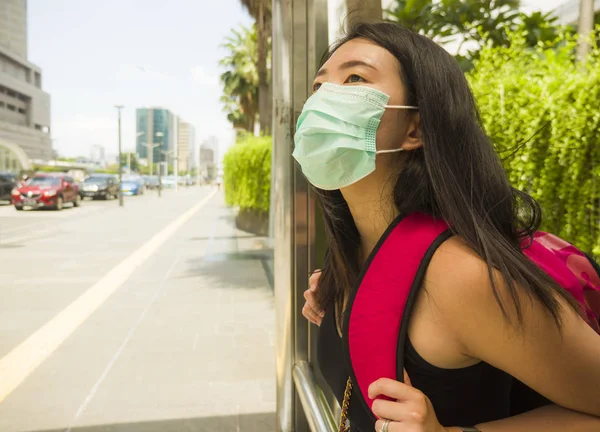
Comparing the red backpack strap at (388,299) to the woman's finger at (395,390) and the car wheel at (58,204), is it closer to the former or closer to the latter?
the woman's finger at (395,390)

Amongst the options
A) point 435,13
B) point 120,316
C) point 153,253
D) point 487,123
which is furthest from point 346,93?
point 153,253

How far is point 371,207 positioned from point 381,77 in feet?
1.04

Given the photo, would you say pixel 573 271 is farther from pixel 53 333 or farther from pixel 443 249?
pixel 53 333

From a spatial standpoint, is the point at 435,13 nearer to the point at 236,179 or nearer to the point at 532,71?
the point at 532,71

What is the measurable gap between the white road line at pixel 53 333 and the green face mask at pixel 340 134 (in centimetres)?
326

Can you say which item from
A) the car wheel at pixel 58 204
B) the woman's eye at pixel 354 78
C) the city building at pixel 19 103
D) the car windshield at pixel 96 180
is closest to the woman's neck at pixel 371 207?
the woman's eye at pixel 354 78

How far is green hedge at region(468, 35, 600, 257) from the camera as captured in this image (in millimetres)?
2822

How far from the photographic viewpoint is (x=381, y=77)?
120cm

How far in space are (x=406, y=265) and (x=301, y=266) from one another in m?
1.45

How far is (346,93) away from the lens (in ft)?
4.05

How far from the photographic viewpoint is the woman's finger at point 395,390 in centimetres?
92

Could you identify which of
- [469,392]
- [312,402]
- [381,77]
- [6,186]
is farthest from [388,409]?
[6,186]

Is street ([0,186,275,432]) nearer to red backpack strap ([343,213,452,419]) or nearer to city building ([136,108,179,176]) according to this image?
red backpack strap ([343,213,452,419])

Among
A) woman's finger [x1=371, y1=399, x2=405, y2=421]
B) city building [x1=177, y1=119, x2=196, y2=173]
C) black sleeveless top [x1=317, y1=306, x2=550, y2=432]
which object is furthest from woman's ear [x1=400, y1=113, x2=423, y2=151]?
city building [x1=177, y1=119, x2=196, y2=173]
